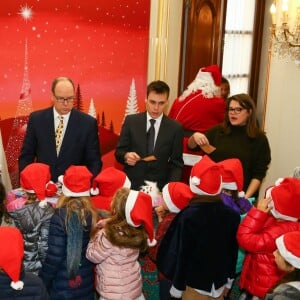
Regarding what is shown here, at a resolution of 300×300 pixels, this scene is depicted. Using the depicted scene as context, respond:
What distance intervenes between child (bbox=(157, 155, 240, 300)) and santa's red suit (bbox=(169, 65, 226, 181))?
66.1 inches

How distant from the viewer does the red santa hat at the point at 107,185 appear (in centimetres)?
300

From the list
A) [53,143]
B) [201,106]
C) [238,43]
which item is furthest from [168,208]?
[238,43]

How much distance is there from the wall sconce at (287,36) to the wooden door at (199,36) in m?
0.73

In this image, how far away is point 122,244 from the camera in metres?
2.66

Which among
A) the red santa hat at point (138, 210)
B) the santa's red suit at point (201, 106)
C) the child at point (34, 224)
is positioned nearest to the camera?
the red santa hat at point (138, 210)

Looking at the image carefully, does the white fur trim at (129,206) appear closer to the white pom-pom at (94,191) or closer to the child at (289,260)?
the white pom-pom at (94,191)

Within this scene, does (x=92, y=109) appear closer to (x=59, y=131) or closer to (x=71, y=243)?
(x=59, y=131)

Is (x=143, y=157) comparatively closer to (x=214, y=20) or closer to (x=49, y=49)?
(x=49, y=49)

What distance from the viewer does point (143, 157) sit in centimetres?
377

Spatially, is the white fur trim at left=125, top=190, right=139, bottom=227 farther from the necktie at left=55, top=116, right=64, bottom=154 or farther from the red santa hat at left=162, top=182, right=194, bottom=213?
the necktie at left=55, top=116, right=64, bottom=154

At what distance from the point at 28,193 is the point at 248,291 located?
141 centimetres

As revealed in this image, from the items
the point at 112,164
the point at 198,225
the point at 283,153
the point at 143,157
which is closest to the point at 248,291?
the point at 198,225

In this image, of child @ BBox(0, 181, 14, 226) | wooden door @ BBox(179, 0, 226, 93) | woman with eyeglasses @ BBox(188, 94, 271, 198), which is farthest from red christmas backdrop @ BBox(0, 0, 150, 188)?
child @ BBox(0, 181, 14, 226)

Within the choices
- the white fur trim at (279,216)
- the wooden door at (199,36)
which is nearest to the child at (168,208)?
the white fur trim at (279,216)
